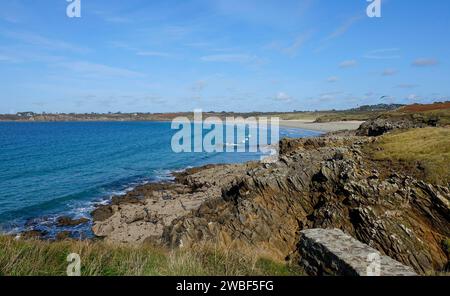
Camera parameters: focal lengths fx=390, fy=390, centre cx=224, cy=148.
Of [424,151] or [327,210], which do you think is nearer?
[327,210]

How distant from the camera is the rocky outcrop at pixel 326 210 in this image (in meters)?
13.1

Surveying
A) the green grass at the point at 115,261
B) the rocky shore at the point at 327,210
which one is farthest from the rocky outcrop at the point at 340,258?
the green grass at the point at 115,261

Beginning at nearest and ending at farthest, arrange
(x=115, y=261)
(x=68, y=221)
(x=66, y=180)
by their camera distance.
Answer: (x=115, y=261) → (x=68, y=221) → (x=66, y=180)

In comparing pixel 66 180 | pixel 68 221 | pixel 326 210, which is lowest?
pixel 68 221

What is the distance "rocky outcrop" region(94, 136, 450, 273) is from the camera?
13133 millimetres

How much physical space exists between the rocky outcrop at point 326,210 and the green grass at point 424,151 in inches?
27.8

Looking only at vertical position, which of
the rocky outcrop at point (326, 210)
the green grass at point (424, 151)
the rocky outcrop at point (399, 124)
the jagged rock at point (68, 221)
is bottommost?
the jagged rock at point (68, 221)

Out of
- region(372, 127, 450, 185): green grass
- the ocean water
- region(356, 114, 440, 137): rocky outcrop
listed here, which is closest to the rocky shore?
region(372, 127, 450, 185): green grass

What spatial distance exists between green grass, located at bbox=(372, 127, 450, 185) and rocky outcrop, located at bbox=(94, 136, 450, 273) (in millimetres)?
705

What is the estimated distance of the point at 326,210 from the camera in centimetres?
1524

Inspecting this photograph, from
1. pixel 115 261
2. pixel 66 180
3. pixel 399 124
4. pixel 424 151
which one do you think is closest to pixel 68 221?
pixel 66 180

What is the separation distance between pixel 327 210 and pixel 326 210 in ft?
0.16

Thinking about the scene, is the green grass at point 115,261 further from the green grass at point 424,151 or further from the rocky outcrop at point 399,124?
the rocky outcrop at point 399,124

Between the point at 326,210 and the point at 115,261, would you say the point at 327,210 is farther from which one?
the point at 115,261
